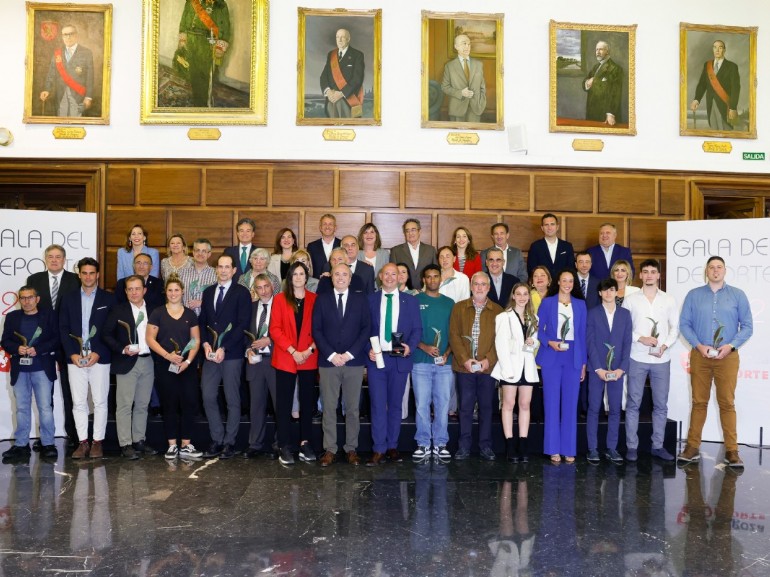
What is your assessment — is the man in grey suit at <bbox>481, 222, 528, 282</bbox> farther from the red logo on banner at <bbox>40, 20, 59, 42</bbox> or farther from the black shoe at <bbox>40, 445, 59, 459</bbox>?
the red logo on banner at <bbox>40, 20, 59, 42</bbox>

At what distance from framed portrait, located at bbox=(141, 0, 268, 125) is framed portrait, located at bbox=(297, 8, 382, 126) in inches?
19.3

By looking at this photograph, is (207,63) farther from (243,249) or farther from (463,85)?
(463,85)

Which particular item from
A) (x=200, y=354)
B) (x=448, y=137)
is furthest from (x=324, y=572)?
(x=448, y=137)

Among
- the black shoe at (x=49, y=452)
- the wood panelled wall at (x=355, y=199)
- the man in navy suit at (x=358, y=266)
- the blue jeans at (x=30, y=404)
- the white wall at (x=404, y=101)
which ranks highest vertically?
the white wall at (x=404, y=101)

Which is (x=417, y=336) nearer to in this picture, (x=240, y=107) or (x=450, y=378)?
(x=450, y=378)

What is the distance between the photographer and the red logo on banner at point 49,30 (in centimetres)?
789

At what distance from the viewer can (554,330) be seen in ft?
18.1

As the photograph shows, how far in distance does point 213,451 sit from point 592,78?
620 cm

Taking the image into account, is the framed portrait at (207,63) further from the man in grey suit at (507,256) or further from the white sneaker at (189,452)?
the white sneaker at (189,452)

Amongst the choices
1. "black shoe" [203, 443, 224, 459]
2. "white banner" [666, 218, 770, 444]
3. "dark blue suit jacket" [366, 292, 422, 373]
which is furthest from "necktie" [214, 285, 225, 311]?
Result: "white banner" [666, 218, 770, 444]

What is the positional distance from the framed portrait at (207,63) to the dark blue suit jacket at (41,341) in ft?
10.3

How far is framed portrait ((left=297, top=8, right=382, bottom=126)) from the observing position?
7.89 metres

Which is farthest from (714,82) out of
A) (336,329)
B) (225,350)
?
(225,350)

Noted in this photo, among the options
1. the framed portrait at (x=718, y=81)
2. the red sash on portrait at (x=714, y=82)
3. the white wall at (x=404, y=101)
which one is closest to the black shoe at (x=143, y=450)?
the white wall at (x=404, y=101)
